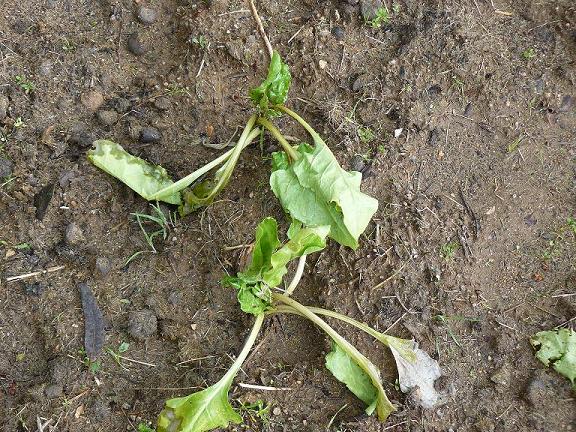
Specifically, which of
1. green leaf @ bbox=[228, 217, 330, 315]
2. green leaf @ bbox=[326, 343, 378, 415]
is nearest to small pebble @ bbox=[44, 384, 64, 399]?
green leaf @ bbox=[228, 217, 330, 315]

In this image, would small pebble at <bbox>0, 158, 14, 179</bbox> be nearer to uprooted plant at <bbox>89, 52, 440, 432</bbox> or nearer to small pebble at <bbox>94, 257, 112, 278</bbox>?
uprooted plant at <bbox>89, 52, 440, 432</bbox>

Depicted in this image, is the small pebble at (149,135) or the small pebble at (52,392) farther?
the small pebble at (149,135)

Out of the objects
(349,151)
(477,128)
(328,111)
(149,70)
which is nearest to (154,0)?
(149,70)

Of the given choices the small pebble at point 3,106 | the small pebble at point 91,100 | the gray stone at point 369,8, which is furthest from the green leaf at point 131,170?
the gray stone at point 369,8

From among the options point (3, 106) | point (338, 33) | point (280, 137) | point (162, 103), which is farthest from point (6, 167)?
A: point (338, 33)

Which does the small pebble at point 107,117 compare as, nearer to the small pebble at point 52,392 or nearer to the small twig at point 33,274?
the small twig at point 33,274

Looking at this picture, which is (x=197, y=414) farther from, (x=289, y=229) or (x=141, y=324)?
(x=289, y=229)
